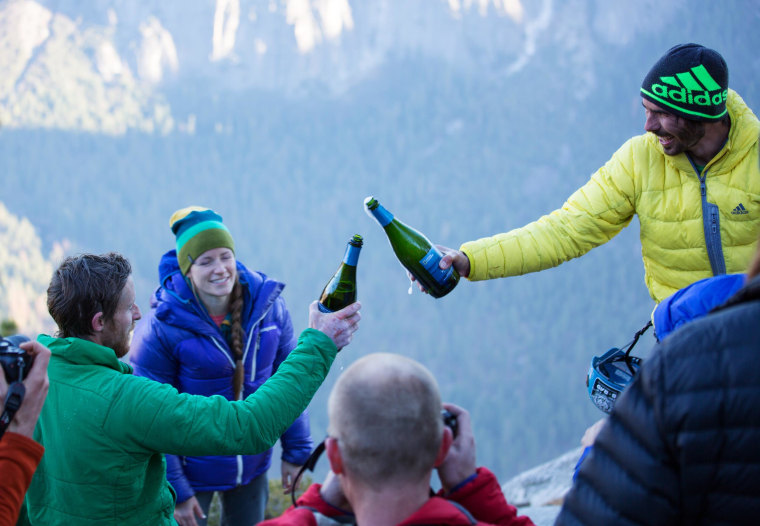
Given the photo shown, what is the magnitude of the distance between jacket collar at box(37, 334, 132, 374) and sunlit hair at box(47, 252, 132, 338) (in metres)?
0.09

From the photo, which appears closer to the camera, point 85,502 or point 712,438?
point 712,438

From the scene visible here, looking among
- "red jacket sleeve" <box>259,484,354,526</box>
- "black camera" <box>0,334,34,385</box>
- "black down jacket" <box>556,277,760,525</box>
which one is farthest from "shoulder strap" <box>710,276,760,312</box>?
"black camera" <box>0,334,34,385</box>

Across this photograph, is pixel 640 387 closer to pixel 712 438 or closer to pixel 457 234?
pixel 712 438

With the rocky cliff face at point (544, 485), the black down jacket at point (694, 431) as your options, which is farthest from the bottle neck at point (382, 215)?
the rocky cliff face at point (544, 485)

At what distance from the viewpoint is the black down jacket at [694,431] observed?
0.99 m

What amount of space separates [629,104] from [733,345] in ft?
53.0

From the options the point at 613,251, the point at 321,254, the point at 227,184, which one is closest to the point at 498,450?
the point at 613,251

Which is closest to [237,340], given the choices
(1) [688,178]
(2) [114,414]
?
(2) [114,414]

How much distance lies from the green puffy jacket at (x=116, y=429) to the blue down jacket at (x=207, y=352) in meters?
0.91

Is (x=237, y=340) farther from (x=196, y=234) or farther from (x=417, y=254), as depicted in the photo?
(x=417, y=254)

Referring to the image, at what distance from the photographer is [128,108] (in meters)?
21.0

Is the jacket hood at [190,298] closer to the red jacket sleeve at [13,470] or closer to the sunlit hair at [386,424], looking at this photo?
the red jacket sleeve at [13,470]

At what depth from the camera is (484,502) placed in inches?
53.1

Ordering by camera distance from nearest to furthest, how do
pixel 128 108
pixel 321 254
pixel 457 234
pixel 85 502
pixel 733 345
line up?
pixel 733 345 < pixel 85 502 < pixel 457 234 < pixel 321 254 < pixel 128 108
